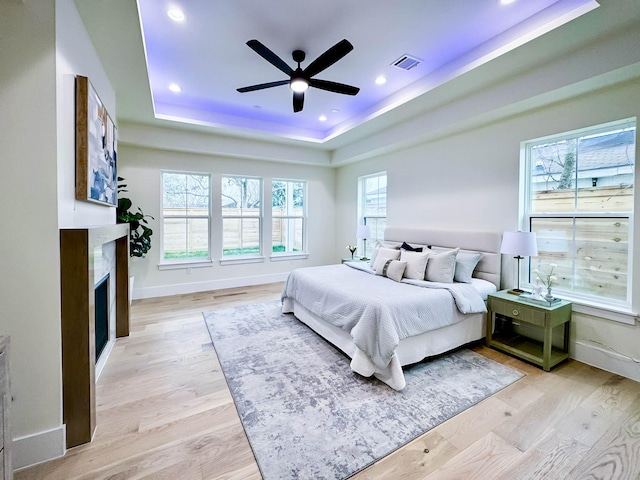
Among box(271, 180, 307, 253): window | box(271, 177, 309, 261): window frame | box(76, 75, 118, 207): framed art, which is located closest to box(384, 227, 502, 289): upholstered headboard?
box(271, 177, 309, 261): window frame

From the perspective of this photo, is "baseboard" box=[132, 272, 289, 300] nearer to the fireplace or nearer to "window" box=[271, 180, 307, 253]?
"window" box=[271, 180, 307, 253]

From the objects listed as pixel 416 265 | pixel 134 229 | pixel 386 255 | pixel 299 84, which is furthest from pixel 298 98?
pixel 134 229

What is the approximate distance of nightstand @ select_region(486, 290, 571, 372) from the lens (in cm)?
255

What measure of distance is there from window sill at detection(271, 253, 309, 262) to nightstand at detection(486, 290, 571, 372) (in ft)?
13.0

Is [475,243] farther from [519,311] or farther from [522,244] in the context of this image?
[519,311]

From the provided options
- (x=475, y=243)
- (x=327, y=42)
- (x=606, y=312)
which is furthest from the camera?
(x=475, y=243)

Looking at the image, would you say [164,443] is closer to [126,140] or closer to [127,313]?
[127,313]

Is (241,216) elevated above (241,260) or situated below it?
above

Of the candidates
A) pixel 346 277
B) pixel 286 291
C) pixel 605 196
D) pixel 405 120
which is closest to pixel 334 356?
pixel 346 277

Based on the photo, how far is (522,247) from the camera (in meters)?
2.82

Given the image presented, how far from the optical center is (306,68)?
2.69 metres

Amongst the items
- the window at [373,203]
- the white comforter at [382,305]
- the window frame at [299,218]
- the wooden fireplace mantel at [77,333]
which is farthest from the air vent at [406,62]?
the window frame at [299,218]

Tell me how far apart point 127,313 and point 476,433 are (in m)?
3.51

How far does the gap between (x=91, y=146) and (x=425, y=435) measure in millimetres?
3063
